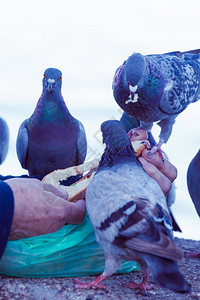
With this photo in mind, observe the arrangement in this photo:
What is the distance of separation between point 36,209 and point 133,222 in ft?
2.43

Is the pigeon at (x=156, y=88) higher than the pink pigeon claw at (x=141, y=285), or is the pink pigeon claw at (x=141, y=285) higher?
the pigeon at (x=156, y=88)

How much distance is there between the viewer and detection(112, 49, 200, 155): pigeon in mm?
4246

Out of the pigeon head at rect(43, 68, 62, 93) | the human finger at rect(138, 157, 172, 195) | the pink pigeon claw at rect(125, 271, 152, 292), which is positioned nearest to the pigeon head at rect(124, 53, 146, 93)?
the pigeon head at rect(43, 68, 62, 93)

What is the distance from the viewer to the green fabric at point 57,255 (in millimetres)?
2709

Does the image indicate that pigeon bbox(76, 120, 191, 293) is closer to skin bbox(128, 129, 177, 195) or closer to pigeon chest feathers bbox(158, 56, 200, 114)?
skin bbox(128, 129, 177, 195)

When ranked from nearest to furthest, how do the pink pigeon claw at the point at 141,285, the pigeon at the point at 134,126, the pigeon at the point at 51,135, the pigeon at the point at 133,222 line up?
1. the pigeon at the point at 133,222
2. the pink pigeon claw at the point at 141,285
3. the pigeon at the point at 51,135
4. the pigeon at the point at 134,126

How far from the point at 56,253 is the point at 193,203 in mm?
2164

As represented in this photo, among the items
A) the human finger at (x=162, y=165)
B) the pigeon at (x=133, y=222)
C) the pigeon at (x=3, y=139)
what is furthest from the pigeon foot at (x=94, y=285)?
the pigeon at (x=3, y=139)

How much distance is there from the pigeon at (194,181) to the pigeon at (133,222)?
5.93 ft

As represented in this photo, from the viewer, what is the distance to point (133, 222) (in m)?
2.19

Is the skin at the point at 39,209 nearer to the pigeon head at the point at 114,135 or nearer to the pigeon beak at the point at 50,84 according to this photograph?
the pigeon head at the point at 114,135

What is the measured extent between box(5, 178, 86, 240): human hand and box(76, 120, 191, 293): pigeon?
349mm

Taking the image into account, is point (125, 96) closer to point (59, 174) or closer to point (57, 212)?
point (59, 174)

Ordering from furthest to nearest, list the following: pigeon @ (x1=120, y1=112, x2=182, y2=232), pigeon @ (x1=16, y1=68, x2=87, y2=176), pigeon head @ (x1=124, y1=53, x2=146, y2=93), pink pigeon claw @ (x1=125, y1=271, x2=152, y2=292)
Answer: pigeon @ (x1=120, y1=112, x2=182, y2=232) → pigeon @ (x1=16, y1=68, x2=87, y2=176) → pigeon head @ (x1=124, y1=53, x2=146, y2=93) → pink pigeon claw @ (x1=125, y1=271, x2=152, y2=292)
